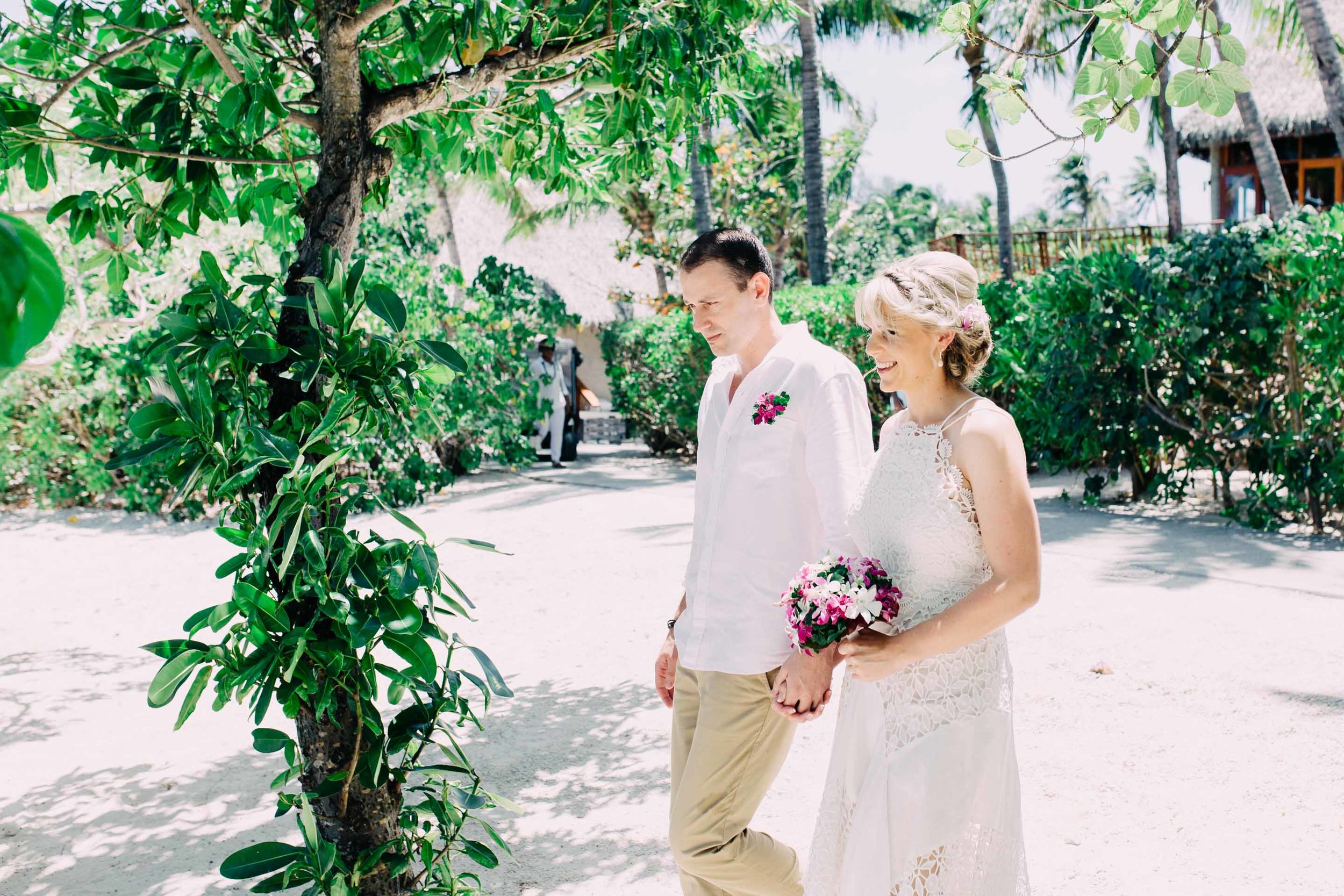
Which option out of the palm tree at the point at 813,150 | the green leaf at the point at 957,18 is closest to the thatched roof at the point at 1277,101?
the palm tree at the point at 813,150

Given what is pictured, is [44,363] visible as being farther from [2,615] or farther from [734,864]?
[734,864]

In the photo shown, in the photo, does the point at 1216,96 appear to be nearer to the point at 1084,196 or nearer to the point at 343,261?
the point at 343,261

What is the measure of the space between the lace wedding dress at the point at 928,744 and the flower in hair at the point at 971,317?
7.0 inches

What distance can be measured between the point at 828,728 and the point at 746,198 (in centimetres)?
2457

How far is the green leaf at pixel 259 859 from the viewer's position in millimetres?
2482

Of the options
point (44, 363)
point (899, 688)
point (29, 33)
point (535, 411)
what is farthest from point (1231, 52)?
point (535, 411)

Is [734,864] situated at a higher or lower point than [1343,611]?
higher

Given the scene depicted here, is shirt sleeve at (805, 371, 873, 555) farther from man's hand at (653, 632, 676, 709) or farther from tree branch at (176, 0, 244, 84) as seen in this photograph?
tree branch at (176, 0, 244, 84)

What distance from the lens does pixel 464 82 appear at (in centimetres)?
327

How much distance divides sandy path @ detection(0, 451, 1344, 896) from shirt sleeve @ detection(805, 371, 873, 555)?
151cm

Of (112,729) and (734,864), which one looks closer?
(734,864)

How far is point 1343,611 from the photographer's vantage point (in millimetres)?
A: 6027

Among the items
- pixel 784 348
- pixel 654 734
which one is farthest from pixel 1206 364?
pixel 784 348

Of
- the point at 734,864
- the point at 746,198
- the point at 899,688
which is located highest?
the point at 746,198
